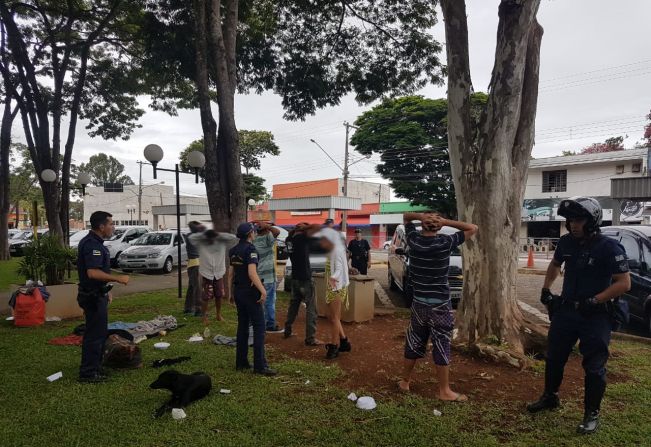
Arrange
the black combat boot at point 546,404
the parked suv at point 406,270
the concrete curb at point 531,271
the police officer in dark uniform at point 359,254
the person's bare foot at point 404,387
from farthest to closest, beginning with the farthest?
1. the concrete curb at point 531,271
2. the police officer in dark uniform at point 359,254
3. the parked suv at point 406,270
4. the person's bare foot at point 404,387
5. the black combat boot at point 546,404

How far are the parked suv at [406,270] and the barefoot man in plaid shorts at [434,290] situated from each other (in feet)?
6.42

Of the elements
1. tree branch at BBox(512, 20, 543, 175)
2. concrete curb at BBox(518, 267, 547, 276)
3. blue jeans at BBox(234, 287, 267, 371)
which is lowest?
concrete curb at BBox(518, 267, 547, 276)

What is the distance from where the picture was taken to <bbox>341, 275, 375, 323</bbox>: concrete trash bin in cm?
752

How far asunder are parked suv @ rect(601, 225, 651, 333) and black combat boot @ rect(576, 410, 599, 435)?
3.97 m

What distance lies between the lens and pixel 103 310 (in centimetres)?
461

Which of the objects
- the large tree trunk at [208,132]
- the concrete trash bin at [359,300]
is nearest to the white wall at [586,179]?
the concrete trash bin at [359,300]

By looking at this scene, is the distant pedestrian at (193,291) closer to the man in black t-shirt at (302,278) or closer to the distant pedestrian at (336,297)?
the man in black t-shirt at (302,278)

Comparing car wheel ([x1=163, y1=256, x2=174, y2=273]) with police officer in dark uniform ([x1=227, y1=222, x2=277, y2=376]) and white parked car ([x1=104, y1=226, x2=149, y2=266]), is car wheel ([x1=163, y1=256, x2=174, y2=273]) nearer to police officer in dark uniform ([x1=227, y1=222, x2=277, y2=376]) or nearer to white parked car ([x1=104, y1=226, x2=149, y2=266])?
white parked car ([x1=104, y1=226, x2=149, y2=266])

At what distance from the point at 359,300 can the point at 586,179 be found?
25033mm

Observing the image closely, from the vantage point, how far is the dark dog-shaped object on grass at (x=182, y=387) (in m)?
3.94

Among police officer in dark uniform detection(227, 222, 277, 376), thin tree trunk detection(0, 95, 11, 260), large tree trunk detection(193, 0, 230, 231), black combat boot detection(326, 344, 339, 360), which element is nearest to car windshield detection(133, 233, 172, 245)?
thin tree trunk detection(0, 95, 11, 260)

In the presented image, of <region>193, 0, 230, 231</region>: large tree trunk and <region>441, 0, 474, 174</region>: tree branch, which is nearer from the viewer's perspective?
<region>441, 0, 474, 174</region>: tree branch

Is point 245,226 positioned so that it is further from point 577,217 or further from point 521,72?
point 521,72

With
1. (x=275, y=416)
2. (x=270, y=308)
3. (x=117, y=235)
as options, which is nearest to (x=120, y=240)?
(x=117, y=235)
